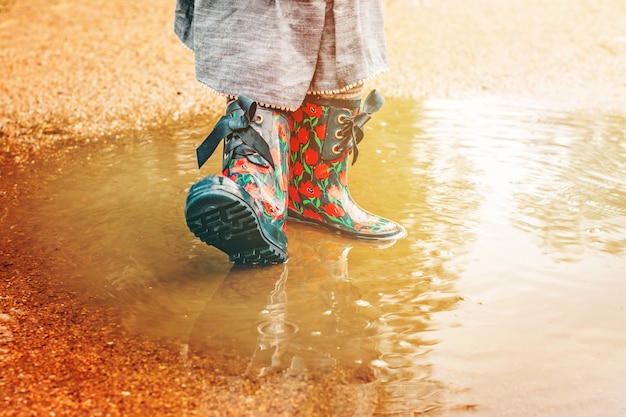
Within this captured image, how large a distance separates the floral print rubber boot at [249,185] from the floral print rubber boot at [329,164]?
11 centimetres

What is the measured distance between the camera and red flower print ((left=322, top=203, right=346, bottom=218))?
1.62 metres

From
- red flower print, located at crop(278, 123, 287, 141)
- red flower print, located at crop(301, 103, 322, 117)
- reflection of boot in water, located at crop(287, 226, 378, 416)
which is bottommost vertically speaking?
reflection of boot in water, located at crop(287, 226, 378, 416)

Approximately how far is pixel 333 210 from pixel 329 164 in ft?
0.35

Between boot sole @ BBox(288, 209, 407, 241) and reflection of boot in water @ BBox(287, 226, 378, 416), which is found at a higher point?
boot sole @ BBox(288, 209, 407, 241)

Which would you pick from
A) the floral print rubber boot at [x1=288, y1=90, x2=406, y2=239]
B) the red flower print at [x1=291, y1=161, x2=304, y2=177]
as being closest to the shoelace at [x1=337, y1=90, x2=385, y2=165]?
the floral print rubber boot at [x1=288, y1=90, x2=406, y2=239]

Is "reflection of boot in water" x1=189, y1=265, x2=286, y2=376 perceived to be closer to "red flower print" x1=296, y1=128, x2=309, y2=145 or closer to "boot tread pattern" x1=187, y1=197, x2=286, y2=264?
"boot tread pattern" x1=187, y1=197, x2=286, y2=264

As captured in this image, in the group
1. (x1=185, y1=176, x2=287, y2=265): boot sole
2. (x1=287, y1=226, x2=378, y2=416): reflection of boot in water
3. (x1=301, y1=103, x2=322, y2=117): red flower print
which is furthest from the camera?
(x1=301, y1=103, x2=322, y2=117): red flower print

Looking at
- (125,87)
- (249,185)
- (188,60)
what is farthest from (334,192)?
(188,60)

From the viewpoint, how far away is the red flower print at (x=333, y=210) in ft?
5.30

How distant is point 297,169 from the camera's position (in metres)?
1.64

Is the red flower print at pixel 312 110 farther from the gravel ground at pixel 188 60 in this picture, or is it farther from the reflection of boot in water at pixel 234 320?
the gravel ground at pixel 188 60

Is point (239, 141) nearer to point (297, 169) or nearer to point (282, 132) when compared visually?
point (282, 132)

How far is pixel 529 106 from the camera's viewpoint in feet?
9.23

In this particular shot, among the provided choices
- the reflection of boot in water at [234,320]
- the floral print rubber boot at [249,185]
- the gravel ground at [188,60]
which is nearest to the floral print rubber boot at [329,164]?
Result: the floral print rubber boot at [249,185]
